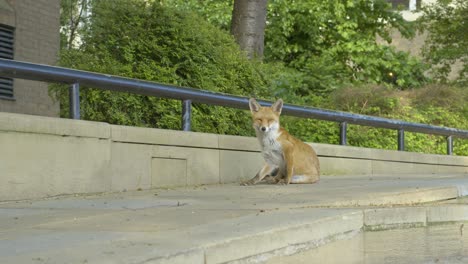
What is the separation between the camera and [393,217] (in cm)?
698

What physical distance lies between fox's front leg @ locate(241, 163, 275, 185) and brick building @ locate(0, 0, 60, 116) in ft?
28.4

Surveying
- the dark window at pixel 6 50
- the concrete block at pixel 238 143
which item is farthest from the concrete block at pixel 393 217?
the dark window at pixel 6 50

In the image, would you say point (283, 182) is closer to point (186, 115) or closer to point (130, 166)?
point (186, 115)

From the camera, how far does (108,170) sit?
867cm

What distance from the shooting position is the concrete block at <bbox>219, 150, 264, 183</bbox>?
1059cm

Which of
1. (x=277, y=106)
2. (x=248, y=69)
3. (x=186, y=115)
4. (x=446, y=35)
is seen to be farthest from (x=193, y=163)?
(x=446, y=35)

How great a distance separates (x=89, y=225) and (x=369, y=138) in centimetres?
1194

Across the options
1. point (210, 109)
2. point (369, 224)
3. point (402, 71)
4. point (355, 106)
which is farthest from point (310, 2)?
point (369, 224)

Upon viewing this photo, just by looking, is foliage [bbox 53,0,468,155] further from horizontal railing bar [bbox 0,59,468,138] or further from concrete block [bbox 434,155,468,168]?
concrete block [bbox 434,155,468,168]

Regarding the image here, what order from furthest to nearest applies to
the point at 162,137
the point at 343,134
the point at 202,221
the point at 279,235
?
1. the point at 343,134
2. the point at 162,137
3. the point at 202,221
4. the point at 279,235

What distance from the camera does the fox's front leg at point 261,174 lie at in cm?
1014

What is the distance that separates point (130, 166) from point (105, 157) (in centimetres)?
50

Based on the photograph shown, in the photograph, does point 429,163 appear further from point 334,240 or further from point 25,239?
point 25,239

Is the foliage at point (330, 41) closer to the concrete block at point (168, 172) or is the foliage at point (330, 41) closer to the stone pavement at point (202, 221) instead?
the concrete block at point (168, 172)
